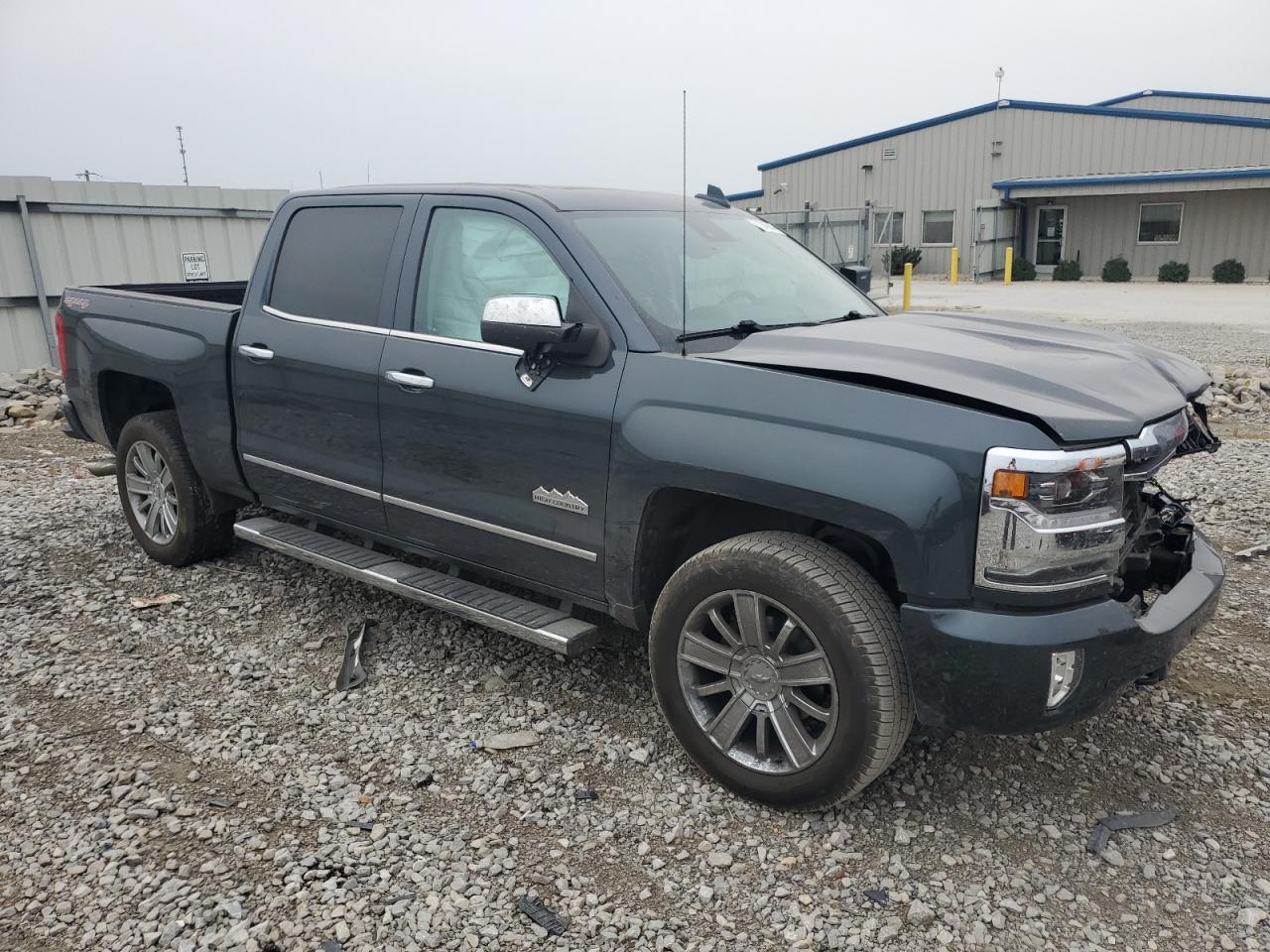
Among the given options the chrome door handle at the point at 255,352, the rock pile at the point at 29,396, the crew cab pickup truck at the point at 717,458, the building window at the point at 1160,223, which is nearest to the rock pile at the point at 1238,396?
the crew cab pickup truck at the point at 717,458

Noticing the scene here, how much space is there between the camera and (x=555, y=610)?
363cm

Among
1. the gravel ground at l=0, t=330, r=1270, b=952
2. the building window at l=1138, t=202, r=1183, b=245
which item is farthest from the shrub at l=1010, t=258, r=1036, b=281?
the gravel ground at l=0, t=330, r=1270, b=952

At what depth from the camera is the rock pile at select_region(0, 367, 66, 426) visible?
9969mm

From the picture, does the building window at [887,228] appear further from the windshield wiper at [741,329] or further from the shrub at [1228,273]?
the windshield wiper at [741,329]

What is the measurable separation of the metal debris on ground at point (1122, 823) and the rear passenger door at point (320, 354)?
2830mm

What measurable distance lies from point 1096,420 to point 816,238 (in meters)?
21.4

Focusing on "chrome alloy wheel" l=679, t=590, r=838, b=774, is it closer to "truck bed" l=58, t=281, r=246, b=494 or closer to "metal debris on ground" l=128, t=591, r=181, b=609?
"truck bed" l=58, t=281, r=246, b=494

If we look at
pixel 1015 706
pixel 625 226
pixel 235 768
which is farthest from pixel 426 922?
pixel 625 226

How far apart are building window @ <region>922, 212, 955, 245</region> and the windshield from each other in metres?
31.7

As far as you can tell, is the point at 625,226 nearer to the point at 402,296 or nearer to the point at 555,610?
the point at 402,296

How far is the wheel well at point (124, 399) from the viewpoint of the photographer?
17.7ft

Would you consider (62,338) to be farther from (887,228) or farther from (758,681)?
(887,228)

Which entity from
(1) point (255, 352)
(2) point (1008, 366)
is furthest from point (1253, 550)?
(1) point (255, 352)

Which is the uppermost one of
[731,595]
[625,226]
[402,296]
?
[625,226]
